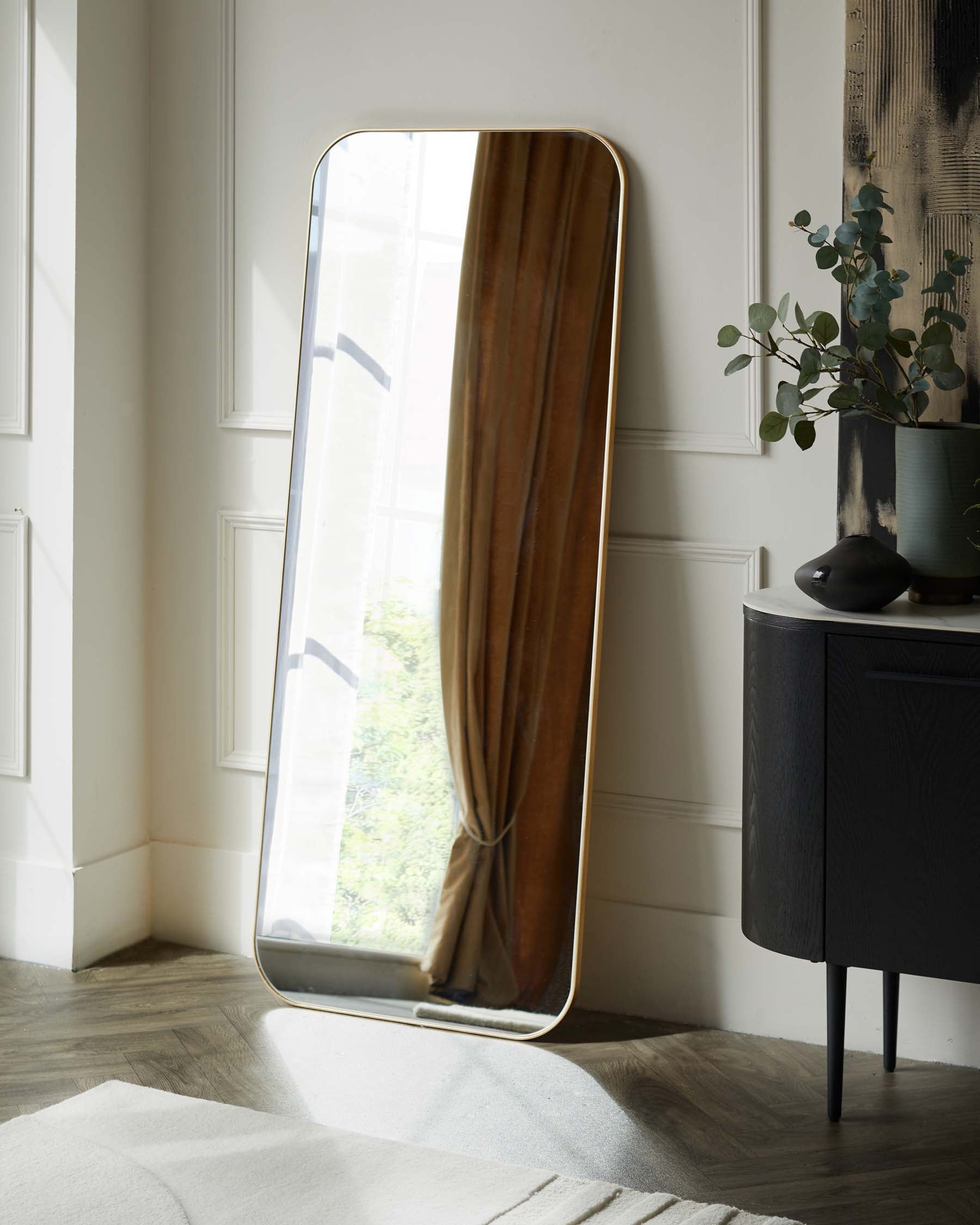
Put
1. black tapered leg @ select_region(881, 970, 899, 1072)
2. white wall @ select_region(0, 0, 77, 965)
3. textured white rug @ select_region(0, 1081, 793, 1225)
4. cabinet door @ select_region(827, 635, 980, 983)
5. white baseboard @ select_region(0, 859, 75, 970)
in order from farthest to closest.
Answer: white baseboard @ select_region(0, 859, 75, 970)
white wall @ select_region(0, 0, 77, 965)
black tapered leg @ select_region(881, 970, 899, 1072)
cabinet door @ select_region(827, 635, 980, 983)
textured white rug @ select_region(0, 1081, 793, 1225)

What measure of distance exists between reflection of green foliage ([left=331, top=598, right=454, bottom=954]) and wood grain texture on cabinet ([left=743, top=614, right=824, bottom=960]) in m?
0.76

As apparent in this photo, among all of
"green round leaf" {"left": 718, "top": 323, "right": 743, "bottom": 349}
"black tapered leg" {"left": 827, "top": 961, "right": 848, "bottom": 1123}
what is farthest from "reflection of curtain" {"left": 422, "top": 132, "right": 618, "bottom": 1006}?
"black tapered leg" {"left": 827, "top": 961, "right": 848, "bottom": 1123}

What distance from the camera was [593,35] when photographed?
2785 mm

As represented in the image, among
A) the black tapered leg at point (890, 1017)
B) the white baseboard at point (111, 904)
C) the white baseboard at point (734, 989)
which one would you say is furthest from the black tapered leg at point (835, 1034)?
the white baseboard at point (111, 904)

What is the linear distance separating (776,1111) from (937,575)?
1059 mm

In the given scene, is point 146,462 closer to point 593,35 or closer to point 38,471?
point 38,471

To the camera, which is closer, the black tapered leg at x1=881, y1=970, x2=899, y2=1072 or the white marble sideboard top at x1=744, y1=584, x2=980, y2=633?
the white marble sideboard top at x1=744, y1=584, x2=980, y2=633

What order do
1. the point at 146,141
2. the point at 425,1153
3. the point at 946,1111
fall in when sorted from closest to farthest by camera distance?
the point at 425,1153 < the point at 946,1111 < the point at 146,141

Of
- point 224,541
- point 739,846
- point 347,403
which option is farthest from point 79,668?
point 739,846

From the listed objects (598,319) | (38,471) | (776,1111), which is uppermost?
(598,319)

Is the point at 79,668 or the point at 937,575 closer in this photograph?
the point at 937,575

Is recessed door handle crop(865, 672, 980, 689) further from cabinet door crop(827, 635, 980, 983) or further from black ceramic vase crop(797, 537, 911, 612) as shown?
black ceramic vase crop(797, 537, 911, 612)

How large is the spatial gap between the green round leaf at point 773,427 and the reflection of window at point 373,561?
74cm

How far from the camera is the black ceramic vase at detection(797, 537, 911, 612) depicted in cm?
225
